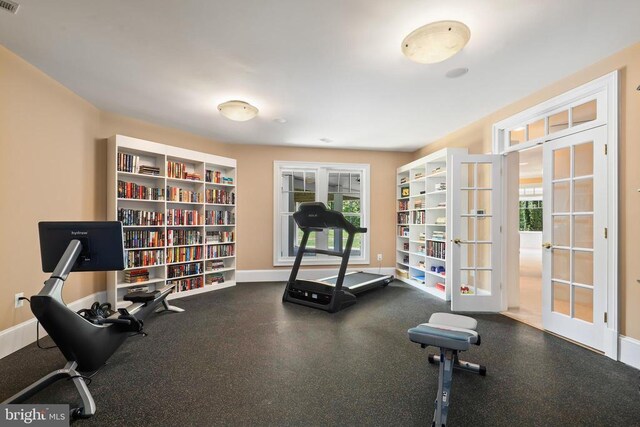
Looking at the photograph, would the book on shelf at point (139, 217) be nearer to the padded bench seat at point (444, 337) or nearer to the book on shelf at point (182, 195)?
the book on shelf at point (182, 195)

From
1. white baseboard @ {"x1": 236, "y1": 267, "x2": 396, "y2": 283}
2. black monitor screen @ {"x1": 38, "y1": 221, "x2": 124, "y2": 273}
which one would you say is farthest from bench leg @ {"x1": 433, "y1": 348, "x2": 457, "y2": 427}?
white baseboard @ {"x1": 236, "y1": 267, "x2": 396, "y2": 283}

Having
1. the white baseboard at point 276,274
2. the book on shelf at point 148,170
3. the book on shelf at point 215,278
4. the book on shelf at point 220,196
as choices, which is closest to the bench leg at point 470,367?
the white baseboard at point 276,274

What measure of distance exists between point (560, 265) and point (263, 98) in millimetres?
3806

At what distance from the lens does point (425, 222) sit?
4.86 metres

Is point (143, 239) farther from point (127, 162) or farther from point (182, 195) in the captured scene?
point (127, 162)

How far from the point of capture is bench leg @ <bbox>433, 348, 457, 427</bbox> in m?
1.58

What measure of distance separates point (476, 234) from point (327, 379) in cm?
284

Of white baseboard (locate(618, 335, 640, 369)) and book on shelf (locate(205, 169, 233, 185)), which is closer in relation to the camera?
white baseboard (locate(618, 335, 640, 369))

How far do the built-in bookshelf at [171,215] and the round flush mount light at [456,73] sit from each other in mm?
3746

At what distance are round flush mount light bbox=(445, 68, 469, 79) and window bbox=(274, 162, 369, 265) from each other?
10.2 ft

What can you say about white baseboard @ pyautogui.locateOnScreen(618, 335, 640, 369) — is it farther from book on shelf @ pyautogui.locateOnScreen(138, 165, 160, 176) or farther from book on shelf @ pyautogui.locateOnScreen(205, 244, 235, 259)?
book on shelf @ pyautogui.locateOnScreen(138, 165, 160, 176)

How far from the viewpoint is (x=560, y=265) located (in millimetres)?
2980

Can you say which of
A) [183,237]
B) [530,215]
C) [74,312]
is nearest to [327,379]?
[74,312]

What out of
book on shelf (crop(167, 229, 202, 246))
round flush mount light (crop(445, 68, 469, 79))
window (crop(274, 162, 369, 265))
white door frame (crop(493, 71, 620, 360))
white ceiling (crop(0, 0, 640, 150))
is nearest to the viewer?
white ceiling (crop(0, 0, 640, 150))
